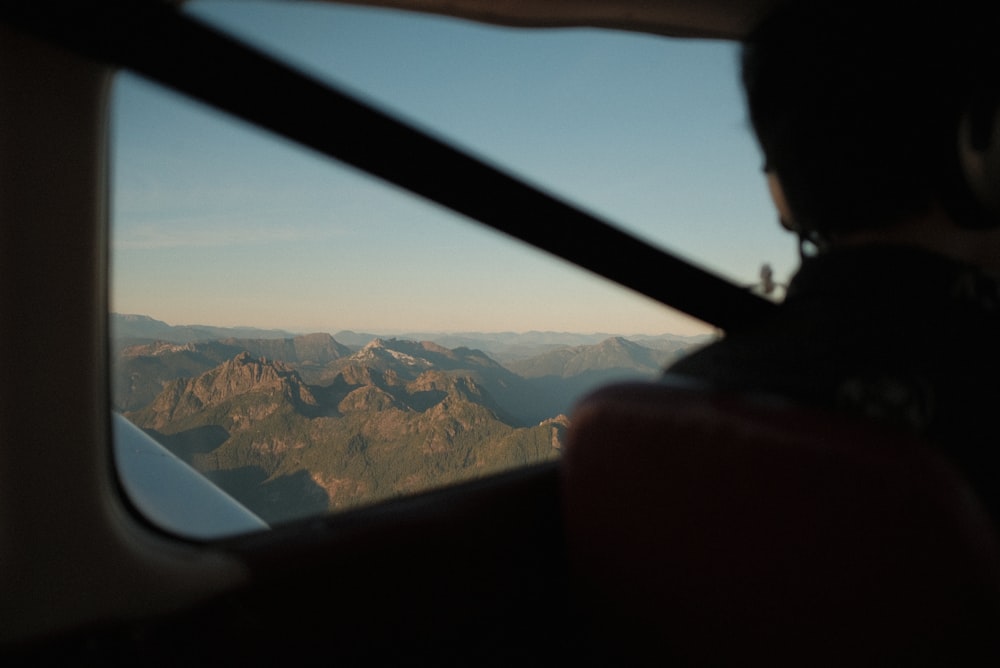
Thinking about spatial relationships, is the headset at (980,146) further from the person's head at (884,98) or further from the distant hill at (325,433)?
the distant hill at (325,433)

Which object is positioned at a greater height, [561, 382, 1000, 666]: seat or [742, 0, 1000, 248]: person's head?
[742, 0, 1000, 248]: person's head

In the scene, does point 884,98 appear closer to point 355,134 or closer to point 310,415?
point 355,134

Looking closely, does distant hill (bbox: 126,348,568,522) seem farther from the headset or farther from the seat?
the headset

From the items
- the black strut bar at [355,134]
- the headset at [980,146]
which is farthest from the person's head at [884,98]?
the black strut bar at [355,134]

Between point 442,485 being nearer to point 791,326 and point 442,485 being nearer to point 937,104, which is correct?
point 791,326

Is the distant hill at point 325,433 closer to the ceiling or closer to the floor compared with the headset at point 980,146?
closer to the floor

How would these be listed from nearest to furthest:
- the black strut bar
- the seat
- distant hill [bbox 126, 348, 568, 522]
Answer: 1. the seat
2. the black strut bar
3. distant hill [bbox 126, 348, 568, 522]

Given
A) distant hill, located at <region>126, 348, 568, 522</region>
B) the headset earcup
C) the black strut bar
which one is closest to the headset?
the headset earcup
